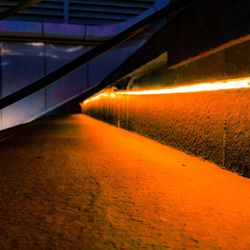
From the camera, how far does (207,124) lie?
2.34 meters

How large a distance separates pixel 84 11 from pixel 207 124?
1452cm

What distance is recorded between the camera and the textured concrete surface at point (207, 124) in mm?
1924

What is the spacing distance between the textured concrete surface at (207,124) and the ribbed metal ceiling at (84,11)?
1272 cm

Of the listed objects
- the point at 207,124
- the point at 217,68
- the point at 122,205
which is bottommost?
the point at 122,205

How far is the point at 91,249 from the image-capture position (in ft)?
3.17

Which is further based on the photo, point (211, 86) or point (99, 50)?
point (99, 50)

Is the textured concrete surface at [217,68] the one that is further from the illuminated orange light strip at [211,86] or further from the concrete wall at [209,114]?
the illuminated orange light strip at [211,86]

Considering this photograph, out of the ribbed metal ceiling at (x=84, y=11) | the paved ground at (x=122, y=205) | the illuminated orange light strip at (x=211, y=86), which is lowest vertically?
the paved ground at (x=122, y=205)

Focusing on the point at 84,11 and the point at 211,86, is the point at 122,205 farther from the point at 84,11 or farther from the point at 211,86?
the point at 84,11

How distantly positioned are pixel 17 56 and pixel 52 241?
16747mm

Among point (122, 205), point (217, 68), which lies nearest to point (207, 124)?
point (217, 68)

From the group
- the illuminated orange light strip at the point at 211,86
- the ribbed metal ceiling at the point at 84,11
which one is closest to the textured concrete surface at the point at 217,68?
the illuminated orange light strip at the point at 211,86

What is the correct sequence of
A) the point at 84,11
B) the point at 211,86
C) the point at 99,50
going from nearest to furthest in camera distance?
the point at 211,86, the point at 99,50, the point at 84,11

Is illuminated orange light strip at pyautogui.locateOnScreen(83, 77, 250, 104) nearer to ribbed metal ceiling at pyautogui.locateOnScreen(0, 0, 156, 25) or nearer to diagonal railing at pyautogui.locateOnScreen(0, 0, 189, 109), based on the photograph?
diagonal railing at pyautogui.locateOnScreen(0, 0, 189, 109)
